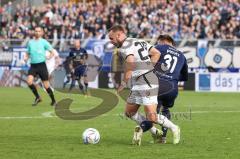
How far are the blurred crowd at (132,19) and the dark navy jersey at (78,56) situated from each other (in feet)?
23.7

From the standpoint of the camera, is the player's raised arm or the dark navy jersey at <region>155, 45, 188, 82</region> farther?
the dark navy jersey at <region>155, 45, 188, 82</region>

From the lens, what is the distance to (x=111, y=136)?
1419cm

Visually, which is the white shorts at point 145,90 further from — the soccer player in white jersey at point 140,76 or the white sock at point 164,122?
the white sock at point 164,122

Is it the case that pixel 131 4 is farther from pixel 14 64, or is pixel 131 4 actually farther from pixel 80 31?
pixel 14 64

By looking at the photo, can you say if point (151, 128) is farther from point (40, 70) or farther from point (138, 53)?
point (40, 70)

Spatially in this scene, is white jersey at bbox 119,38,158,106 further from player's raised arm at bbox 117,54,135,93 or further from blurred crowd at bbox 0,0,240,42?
blurred crowd at bbox 0,0,240,42

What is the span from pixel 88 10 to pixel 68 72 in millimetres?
7057

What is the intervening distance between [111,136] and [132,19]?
24.6m

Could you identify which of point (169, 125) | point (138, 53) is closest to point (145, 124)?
point (169, 125)

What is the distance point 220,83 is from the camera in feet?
109

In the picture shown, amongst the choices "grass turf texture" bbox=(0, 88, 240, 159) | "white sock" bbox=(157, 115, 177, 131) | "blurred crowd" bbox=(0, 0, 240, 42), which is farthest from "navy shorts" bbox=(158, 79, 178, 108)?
"blurred crowd" bbox=(0, 0, 240, 42)

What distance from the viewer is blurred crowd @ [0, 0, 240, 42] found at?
35.7m

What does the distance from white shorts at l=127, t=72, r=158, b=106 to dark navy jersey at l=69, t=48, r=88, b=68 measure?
1740cm

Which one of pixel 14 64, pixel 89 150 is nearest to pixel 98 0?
pixel 14 64
